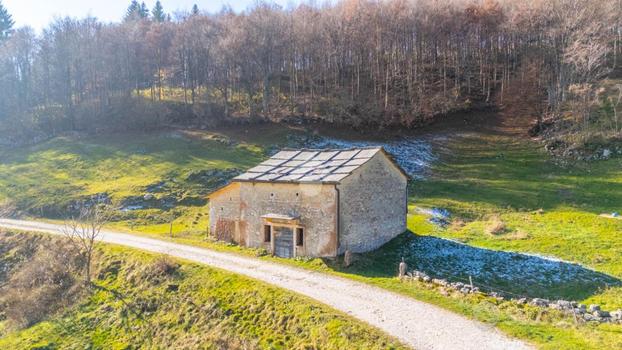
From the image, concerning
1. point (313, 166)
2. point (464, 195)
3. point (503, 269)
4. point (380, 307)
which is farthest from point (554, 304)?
point (464, 195)

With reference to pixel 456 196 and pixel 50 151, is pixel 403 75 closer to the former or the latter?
pixel 456 196

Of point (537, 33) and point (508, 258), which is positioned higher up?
point (537, 33)

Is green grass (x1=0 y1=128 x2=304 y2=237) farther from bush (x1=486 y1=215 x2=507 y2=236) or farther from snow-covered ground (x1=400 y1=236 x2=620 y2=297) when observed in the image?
bush (x1=486 y1=215 x2=507 y2=236)

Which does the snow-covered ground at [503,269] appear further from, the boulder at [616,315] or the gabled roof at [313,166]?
the gabled roof at [313,166]

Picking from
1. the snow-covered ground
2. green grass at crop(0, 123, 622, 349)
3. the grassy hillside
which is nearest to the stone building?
green grass at crop(0, 123, 622, 349)

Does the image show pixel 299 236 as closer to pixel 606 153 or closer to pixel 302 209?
pixel 302 209

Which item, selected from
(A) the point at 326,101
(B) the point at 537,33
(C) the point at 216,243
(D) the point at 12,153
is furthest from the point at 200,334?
(B) the point at 537,33
